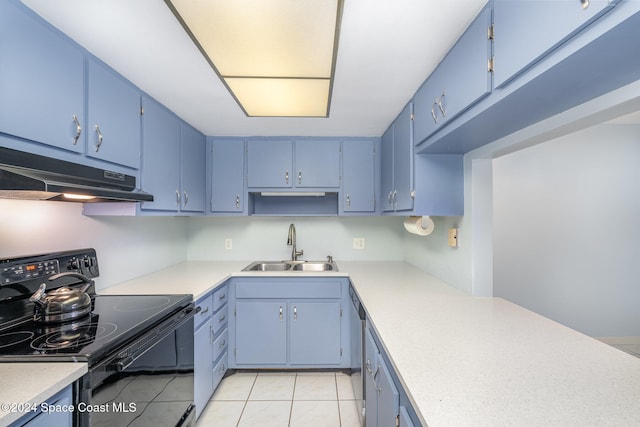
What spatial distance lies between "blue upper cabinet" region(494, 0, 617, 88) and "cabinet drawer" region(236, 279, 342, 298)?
5.78 ft

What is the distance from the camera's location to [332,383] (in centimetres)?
211

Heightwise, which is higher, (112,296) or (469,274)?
(469,274)

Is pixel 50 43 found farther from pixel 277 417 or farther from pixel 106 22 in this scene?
pixel 277 417

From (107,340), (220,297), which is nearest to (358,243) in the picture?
(220,297)

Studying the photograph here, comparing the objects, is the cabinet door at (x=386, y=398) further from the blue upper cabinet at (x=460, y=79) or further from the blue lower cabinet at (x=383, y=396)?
the blue upper cabinet at (x=460, y=79)

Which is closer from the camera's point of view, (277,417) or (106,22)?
(106,22)

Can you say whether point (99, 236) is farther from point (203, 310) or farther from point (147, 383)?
point (147, 383)

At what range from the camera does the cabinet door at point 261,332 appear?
7.15 feet

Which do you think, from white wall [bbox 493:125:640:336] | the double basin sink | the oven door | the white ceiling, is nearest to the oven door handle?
the oven door

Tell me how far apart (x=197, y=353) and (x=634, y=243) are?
4.10 meters

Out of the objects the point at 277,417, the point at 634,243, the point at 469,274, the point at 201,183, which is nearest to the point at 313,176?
the point at 201,183

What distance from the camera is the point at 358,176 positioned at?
254 centimetres

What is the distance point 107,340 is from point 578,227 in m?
3.79

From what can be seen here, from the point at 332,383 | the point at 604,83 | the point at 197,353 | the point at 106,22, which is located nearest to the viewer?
the point at 604,83
